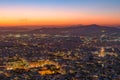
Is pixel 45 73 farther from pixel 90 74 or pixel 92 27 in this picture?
pixel 92 27

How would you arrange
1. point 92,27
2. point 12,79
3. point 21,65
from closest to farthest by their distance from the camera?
point 12,79 < point 21,65 < point 92,27


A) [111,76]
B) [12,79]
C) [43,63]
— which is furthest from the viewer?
[43,63]

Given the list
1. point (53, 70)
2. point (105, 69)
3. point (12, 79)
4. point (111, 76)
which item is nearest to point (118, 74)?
point (111, 76)

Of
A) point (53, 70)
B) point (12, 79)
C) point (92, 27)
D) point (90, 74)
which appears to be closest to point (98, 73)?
point (90, 74)

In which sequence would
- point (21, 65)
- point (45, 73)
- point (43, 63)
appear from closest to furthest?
point (45, 73) < point (21, 65) < point (43, 63)

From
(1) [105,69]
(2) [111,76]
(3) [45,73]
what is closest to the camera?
(2) [111,76]

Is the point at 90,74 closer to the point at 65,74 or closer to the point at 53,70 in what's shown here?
the point at 65,74

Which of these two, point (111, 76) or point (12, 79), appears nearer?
point (12, 79)

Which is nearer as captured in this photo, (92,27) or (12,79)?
(12,79)
